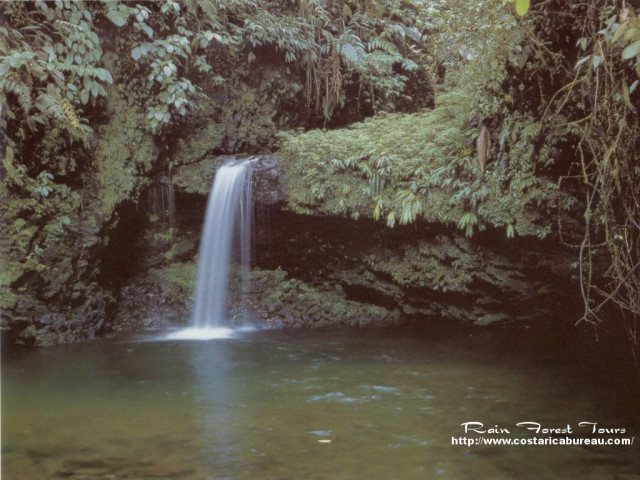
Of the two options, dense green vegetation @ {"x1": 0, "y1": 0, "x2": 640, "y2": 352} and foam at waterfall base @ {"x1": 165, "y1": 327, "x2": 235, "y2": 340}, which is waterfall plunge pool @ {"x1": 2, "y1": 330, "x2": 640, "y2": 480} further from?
dense green vegetation @ {"x1": 0, "y1": 0, "x2": 640, "y2": 352}

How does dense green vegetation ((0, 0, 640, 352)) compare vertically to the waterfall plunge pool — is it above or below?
above

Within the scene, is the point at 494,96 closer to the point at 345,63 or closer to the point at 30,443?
the point at 345,63

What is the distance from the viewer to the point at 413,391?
19.7 ft

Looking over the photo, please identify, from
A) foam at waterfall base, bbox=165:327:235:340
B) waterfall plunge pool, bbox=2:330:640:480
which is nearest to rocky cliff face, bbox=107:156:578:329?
foam at waterfall base, bbox=165:327:235:340

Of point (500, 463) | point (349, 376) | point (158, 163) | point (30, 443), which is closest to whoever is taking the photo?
point (500, 463)

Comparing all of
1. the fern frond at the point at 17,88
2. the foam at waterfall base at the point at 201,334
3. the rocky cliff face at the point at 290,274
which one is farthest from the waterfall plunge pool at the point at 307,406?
the fern frond at the point at 17,88

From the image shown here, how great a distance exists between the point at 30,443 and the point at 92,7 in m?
6.02

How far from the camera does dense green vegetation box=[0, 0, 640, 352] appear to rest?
6.25 meters

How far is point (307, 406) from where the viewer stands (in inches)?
221

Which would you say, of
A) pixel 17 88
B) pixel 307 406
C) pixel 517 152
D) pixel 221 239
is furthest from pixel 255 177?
pixel 307 406

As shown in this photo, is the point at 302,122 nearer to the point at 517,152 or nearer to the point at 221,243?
the point at 221,243

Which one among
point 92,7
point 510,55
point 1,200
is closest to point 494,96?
point 510,55

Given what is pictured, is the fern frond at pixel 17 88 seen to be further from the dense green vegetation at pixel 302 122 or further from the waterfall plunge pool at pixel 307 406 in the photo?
the waterfall plunge pool at pixel 307 406

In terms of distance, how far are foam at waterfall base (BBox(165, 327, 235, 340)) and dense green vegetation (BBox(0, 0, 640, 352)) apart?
116 cm
